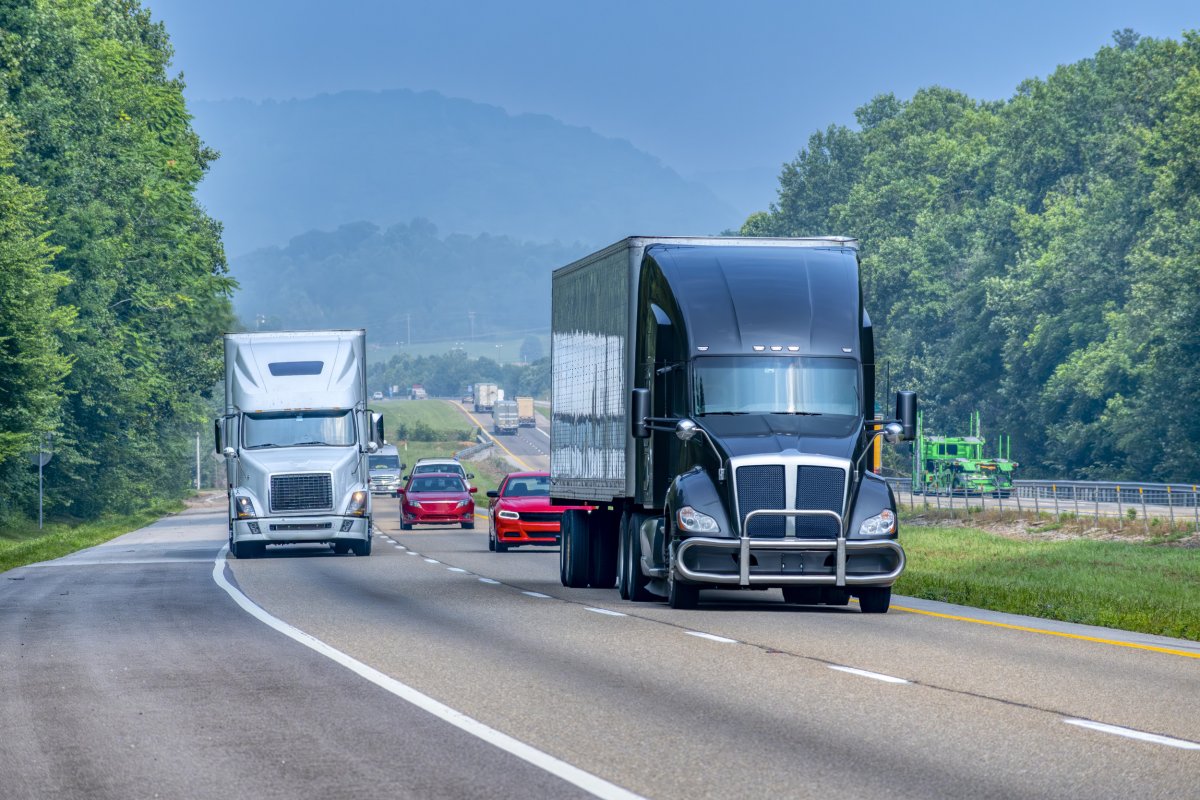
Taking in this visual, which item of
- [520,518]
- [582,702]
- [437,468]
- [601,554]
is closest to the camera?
[582,702]

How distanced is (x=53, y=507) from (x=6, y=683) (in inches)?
2128

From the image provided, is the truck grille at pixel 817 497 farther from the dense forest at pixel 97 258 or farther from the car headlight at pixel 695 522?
the dense forest at pixel 97 258

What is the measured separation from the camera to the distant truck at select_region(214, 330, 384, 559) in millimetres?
34344

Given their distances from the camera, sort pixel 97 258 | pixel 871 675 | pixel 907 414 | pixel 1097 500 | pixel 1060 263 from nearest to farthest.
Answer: pixel 871 675 → pixel 907 414 → pixel 1097 500 → pixel 97 258 → pixel 1060 263

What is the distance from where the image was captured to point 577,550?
82.6 ft

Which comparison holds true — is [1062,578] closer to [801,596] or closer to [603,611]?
[801,596]

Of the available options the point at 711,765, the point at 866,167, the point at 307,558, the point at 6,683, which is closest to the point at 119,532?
the point at 307,558

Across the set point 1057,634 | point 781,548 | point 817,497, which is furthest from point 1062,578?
point 1057,634

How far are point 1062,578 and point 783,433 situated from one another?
1444 centimetres

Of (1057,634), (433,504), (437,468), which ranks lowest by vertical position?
(1057,634)

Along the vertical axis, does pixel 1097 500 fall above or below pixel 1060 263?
below

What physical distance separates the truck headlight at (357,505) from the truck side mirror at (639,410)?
48.8ft

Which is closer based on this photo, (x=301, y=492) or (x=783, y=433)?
(x=783, y=433)

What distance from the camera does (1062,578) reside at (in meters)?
33.1
